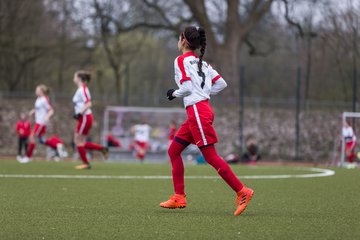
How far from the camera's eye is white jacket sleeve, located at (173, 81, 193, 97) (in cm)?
739

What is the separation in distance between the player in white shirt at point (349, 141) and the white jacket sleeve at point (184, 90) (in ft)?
58.5

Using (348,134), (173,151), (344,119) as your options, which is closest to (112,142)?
(344,119)

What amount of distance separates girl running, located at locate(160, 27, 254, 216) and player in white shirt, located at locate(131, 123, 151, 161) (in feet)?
60.5

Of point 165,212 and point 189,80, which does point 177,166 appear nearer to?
point 165,212

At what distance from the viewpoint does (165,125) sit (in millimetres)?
29438

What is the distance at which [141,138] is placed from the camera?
88.5ft

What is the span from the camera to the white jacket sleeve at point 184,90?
7.39 m

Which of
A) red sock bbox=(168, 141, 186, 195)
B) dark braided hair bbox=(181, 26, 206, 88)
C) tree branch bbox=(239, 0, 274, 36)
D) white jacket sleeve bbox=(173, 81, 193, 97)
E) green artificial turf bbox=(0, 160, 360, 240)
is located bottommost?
green artificial turf bbox=(0, 160, 360, 240)

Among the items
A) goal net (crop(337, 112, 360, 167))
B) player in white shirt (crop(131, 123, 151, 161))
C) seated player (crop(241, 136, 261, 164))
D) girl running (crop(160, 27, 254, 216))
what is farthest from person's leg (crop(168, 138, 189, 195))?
seated player (crop(241, 136, 261, 164))

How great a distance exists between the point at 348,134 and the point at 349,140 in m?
0.50

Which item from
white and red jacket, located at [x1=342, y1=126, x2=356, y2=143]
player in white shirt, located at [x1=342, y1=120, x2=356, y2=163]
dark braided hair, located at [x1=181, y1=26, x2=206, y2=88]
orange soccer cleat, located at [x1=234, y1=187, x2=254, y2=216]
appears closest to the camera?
orange soccer cleat, located at [x1=234, y1=187, x2=254, y2=216]

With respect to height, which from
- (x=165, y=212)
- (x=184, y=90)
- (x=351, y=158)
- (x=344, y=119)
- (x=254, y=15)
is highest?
(x=254, y=15)

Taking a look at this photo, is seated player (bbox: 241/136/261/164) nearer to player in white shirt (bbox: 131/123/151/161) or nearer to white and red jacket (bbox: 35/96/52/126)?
player in white shirt (bbox: 131/123/151/161)

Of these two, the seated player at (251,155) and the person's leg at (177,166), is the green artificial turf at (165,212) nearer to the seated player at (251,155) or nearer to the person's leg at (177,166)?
the person's leg at (177,166)
